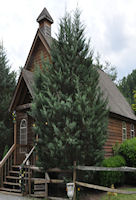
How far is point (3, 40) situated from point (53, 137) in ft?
41.9

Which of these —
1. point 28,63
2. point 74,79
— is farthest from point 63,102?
point 28,63

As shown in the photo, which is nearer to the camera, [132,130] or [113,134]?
[113,134]

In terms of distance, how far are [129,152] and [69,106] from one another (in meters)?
5.81

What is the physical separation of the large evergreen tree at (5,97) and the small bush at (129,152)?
26.4 ft

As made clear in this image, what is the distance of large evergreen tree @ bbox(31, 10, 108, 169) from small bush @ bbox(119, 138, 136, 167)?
3.81 metres

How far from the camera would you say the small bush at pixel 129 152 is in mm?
11617

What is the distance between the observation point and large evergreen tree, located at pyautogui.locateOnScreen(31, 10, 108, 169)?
25.7ft

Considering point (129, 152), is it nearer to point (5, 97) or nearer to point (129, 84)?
point (5, 97)

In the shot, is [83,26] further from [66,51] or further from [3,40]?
[3,40]

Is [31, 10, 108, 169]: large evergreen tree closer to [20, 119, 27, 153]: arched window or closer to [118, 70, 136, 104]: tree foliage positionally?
[20, 119, 27, 153]: arched window

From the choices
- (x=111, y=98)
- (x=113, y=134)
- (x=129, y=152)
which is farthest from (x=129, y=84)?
(x=129, y=152)

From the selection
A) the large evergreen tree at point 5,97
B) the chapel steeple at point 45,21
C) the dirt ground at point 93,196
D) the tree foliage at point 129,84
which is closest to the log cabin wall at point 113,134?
the dirt ground at point 93,196

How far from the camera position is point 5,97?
633 inches

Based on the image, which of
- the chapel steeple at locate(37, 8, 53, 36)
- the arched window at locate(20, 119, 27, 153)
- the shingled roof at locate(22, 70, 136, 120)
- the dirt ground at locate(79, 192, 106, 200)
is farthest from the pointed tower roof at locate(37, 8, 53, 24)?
the dirt ground at locate(79, 192, 106, 200)
